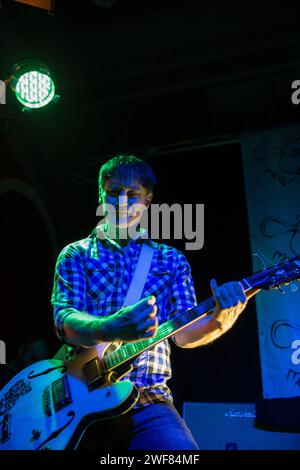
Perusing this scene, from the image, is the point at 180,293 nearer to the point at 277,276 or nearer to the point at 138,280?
the point at 138,280

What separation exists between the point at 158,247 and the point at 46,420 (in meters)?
1.08

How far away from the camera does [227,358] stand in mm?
4363

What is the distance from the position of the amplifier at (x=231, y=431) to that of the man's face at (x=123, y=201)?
5.54 ft

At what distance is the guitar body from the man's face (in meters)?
0.74

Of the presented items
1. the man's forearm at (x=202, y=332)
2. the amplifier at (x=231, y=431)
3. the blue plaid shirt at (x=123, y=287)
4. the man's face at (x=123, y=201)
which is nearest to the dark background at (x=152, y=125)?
the amplifier at (x=231, y=431)

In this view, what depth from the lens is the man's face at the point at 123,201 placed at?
Answer: 254 centimetres

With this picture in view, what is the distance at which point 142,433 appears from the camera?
2002mm

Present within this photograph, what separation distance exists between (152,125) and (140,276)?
290 centimetres

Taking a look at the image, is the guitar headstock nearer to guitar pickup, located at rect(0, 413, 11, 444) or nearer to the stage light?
guitar pickup, located at rect(0, 413, 11, 444)

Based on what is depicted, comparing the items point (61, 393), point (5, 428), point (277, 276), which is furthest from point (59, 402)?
point (277, 276)

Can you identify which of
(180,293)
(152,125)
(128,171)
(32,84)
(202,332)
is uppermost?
(152,125)

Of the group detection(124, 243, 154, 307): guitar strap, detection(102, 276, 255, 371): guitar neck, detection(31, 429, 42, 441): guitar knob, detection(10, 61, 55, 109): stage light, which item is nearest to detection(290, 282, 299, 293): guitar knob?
detection(102, 276, 255, 371): guitar neck

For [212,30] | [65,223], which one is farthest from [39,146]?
[212,30]

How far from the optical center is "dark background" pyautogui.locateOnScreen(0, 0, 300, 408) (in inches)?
160
